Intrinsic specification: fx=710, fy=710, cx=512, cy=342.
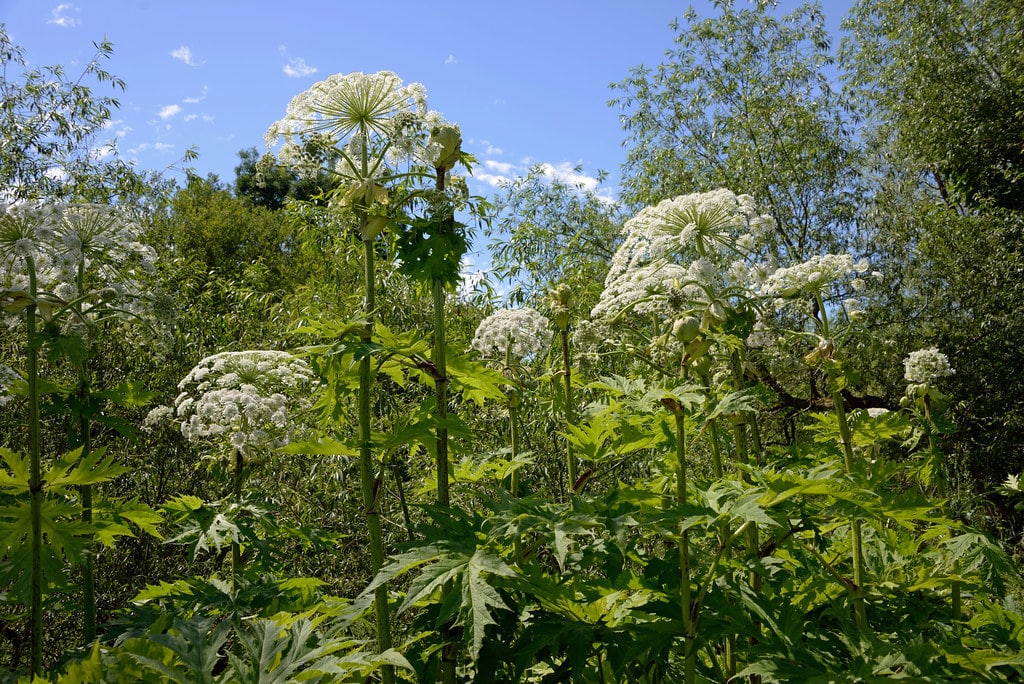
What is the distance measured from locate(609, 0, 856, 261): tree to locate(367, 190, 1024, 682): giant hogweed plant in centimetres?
890

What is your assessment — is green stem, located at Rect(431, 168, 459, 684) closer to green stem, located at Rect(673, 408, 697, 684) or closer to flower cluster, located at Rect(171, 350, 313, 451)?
green stem, located at Rect(673, 408, 697, 684)

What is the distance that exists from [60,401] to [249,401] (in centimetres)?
66

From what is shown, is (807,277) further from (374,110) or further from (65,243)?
(65,243)

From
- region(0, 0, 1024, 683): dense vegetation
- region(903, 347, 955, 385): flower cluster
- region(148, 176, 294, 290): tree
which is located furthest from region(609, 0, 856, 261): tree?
region(148, 176, 294, 290): tree

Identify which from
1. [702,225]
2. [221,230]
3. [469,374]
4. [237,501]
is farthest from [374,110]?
[221,230]

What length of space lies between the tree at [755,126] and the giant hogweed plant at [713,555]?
29.2 feet

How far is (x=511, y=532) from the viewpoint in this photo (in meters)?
1.59

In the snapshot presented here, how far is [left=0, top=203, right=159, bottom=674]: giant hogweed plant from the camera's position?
1780 millimetres

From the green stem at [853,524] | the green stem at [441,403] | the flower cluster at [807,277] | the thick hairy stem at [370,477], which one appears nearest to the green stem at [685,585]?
the green stem at [853,524]

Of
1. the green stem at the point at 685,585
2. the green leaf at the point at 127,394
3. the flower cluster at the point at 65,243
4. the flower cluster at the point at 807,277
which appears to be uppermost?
the flower cluster at the point at 65,243

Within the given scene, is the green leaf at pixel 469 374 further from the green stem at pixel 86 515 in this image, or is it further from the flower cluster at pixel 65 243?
the flower cluster at pixel 65 243

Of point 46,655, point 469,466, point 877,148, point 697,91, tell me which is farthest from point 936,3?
point 46,655

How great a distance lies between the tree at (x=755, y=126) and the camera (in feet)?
36.8

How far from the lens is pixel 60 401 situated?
2.64 meters
